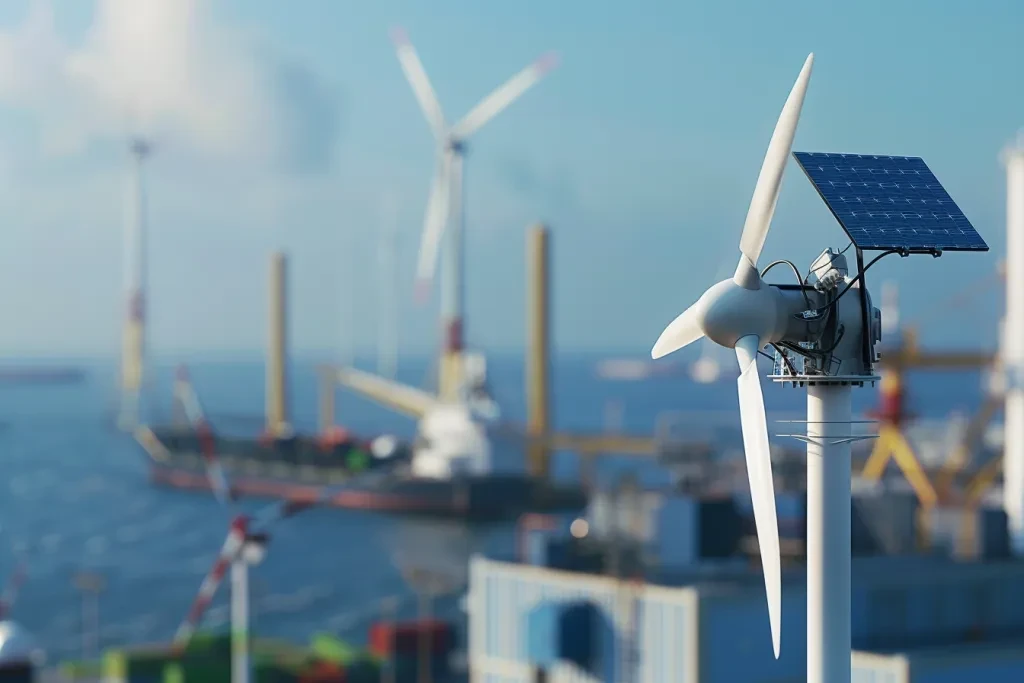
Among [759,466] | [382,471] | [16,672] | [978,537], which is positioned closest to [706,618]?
[978,537]

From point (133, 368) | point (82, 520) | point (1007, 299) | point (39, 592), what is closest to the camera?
point (1007, 299)

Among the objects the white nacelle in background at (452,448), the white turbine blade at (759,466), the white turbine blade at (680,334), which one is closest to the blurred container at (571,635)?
the white turbine blade at (680,334)

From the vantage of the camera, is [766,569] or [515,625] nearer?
[766,569]

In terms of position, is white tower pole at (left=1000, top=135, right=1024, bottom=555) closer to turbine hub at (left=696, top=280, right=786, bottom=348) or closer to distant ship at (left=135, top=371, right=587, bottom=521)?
turbine hub at (left=696, top=280, right=786, bottom=348)

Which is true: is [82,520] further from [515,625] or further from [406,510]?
[515,625]

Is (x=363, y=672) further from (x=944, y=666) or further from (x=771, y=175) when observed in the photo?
(x=771, y=175)

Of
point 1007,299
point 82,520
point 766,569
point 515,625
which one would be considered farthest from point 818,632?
point 82,520
